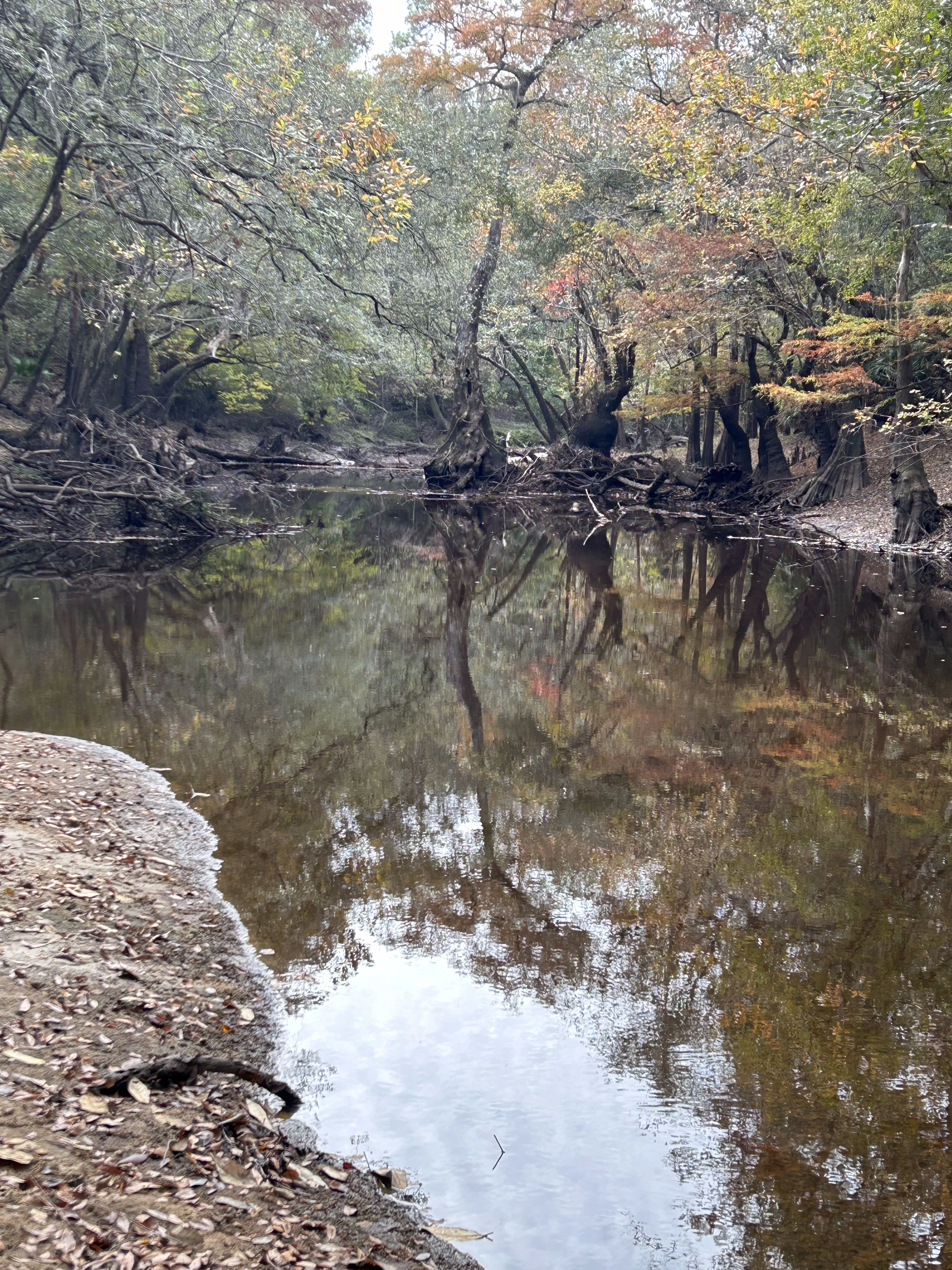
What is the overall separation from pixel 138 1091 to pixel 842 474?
2799 cm

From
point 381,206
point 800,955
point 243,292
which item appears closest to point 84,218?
point 243,292

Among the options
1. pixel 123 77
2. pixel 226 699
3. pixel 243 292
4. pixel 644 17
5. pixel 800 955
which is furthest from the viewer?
pixel 644 17

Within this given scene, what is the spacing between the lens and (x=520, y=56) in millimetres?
29797

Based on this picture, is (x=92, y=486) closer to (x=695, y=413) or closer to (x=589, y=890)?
(x=589, y=890)

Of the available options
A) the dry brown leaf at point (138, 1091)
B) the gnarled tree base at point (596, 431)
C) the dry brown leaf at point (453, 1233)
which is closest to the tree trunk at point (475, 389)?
the gnarled tree base at point (596, 431)

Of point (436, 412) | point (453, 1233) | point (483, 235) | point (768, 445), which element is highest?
point (483, 235)

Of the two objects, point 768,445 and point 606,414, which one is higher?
point 606,414

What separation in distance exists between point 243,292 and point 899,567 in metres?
14.0

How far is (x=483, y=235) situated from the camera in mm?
32938

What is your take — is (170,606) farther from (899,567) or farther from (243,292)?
(899,567)

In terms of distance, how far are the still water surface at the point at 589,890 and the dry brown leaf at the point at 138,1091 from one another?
0.71 m

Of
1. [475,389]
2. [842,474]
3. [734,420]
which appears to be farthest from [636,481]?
[842,474]

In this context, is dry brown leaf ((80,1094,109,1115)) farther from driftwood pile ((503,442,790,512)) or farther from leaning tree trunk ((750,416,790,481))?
leaning tree trunk ((750,416,790,481))

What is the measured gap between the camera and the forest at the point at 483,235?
39.4ft
